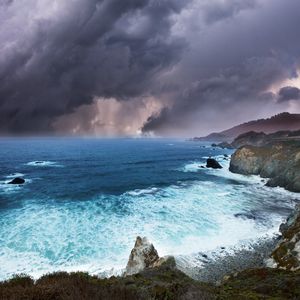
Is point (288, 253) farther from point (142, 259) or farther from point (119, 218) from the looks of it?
point (119, 218)

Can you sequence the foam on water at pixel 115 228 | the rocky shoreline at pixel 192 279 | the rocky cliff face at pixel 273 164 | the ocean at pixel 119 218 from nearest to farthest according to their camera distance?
the rocky shoreline at pixel 192 279, the foam on water at pixel 115 228, the ocean at pixel 119 218, the rocky cliff face at pixel 273 164

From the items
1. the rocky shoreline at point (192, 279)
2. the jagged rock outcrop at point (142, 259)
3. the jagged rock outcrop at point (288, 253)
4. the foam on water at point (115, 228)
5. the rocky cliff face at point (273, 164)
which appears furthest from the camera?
the rocky cliff face at point (273, 164)

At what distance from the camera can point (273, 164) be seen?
238 feet

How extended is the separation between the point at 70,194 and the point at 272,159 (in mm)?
53785

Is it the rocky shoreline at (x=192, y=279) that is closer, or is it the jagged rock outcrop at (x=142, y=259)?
the rocky shoreline at (x=192, y=279)

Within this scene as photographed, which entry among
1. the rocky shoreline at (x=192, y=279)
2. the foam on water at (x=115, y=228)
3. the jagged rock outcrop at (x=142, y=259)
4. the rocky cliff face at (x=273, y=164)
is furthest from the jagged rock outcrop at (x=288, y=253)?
the rocky cliff face at (x=273, y=164)

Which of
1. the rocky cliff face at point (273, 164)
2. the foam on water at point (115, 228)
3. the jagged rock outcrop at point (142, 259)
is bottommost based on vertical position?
the foam on water at point (115, 228)

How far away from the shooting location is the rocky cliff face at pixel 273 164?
60919 millimetres

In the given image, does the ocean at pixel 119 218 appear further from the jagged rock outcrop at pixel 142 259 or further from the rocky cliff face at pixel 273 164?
the rocky cliff face at pixel 273 164

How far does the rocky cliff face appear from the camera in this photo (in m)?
60.9

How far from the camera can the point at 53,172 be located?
82812 mm

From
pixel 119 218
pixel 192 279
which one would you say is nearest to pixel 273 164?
pixel 119 218

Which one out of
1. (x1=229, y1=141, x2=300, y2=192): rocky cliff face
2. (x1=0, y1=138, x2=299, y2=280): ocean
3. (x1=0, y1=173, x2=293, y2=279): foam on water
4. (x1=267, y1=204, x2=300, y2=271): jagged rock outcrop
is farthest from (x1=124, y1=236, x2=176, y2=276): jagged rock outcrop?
(x1=229, y1=141, x2=300, y2=192): rocky cliff face

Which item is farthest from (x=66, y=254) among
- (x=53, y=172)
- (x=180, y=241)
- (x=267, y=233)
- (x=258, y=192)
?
(x=53, y=172)
